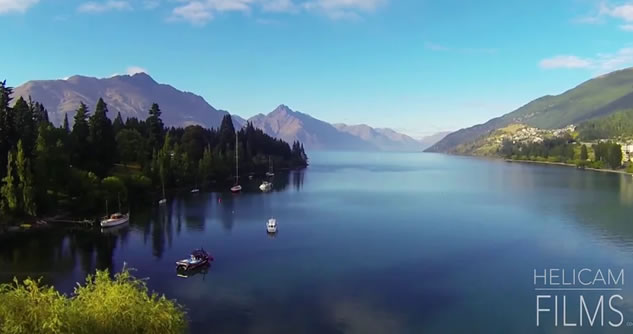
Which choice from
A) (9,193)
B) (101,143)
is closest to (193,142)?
(101,143)

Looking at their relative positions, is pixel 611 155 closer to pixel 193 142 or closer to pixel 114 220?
pixel 193 142

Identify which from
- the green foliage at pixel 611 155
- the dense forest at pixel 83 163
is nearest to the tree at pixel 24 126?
the dense forest at pixel 83 163

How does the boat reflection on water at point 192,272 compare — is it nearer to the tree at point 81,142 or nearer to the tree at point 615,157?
the tree at point 81,142

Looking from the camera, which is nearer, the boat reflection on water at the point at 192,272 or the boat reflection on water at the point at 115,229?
the boat reflection on water at the point at 192,272

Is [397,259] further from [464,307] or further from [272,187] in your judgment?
[272,187]

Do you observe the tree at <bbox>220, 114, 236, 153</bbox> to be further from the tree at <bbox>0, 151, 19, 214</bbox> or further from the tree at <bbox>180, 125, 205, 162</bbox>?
the tree at <bbox>0, 151, 19, 214</bbox>

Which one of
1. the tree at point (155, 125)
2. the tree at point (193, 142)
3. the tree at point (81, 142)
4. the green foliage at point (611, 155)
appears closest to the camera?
the tree at point (81, 142)

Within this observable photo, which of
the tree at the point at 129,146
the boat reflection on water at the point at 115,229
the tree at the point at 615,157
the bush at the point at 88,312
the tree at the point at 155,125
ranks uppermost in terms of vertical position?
the tree at the point at 155,125

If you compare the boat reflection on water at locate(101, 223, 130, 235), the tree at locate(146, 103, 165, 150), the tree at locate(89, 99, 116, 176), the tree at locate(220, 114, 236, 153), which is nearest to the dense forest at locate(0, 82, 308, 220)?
the tree at locate(146, 103, 165, 150)

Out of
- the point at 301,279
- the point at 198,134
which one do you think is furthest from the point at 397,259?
the point at 198,134
